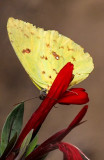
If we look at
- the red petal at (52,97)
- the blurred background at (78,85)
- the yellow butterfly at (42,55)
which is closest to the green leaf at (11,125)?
the red petal at (52,97)

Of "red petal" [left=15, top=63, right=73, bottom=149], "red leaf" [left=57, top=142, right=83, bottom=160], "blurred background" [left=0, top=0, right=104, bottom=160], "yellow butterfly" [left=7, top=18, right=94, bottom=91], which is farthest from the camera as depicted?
"blurred background" [left=0, top=0, right=104, bottom=160]

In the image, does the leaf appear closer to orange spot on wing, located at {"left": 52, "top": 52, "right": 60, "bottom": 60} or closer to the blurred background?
orange spot on wing, located at {"left": 52, "top": 52, "right": 60, "bottom": 60}

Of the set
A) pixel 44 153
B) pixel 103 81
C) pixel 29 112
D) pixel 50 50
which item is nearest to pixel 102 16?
pixel 103 81

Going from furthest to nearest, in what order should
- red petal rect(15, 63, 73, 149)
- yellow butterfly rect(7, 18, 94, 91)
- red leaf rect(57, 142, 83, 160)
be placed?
1. yellow butterfly rect(7, 18, 94, 91)
2. red petal rect(15, 63, 73, 149)
3. red leaf rect(57, 142, 83, 160)

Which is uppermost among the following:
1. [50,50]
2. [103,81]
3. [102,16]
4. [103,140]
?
[50,50]

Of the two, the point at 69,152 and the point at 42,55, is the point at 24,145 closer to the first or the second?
the point at 69,152

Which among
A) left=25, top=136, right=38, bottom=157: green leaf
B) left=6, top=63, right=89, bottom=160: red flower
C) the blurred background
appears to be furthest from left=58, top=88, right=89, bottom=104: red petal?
the blurred background

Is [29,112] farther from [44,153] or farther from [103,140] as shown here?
[44,153]
